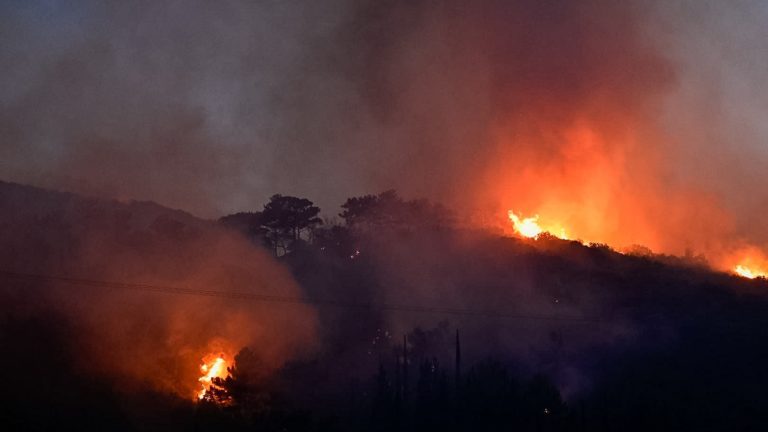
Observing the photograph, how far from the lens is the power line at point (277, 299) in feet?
284

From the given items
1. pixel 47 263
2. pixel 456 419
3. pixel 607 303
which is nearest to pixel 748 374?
pixel 607 303

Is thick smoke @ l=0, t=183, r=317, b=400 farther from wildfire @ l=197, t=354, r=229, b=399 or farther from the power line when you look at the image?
wildfire @ l=197, t=354, r=229, b=399

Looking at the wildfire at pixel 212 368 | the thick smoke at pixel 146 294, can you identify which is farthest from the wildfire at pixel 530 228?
the wildfire at pixel 212 368

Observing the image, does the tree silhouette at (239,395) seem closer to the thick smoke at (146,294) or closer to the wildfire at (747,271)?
the thick smoke at (146,294)

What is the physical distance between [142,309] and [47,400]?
77.5 ft

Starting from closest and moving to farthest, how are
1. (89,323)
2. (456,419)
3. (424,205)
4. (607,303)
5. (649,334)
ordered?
(456,419)
(89,323)
(649,334)
(607,303)
(424,205)

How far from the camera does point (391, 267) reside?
117 meters

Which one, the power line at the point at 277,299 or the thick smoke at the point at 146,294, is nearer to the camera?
the thick smoke at the point at 146,294

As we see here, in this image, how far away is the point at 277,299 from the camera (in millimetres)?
99125

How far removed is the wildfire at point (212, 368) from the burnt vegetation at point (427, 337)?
15.6ft

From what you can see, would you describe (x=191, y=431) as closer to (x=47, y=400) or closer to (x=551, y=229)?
(x=47, y=400)

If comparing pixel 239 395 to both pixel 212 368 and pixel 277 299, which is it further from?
pixel 277 299

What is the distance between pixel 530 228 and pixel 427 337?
49.7 meters

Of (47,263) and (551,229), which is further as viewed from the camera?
(551,229)
